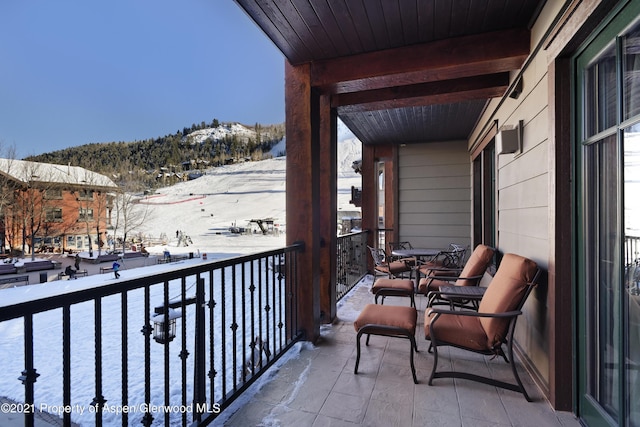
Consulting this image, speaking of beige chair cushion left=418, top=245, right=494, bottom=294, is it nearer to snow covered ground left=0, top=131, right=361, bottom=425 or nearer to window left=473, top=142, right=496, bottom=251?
window left=473, top=142, right=496, bottom=251

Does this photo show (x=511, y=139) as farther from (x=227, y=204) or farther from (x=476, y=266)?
(x=227, y=204)

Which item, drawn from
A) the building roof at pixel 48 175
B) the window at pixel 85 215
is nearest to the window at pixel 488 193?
the building roof at pixel 48 175

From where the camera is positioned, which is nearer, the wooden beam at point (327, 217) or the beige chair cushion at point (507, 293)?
the beige chair cushion at point (507, 293)

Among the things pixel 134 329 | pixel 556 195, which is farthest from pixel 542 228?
pixel 134 329

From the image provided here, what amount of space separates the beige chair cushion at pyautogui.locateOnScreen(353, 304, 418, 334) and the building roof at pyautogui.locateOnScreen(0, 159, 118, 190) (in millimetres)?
25718

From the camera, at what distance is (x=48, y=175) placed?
21.5m

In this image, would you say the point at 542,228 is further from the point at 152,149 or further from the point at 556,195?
the point at 152,149

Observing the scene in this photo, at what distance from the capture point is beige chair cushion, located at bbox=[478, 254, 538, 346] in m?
1.91

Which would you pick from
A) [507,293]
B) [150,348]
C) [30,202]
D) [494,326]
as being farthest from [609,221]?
[30,202]

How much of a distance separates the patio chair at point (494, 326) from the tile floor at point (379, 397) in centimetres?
12

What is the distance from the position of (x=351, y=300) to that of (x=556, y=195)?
2.93 m

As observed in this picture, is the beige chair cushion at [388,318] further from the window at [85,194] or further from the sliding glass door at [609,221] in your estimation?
the window at [85,194]

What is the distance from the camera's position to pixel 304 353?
2.54 m

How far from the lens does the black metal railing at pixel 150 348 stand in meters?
1.02
